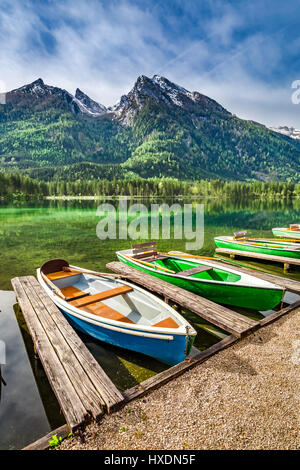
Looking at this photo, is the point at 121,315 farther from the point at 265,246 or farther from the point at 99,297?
the point at 265,246

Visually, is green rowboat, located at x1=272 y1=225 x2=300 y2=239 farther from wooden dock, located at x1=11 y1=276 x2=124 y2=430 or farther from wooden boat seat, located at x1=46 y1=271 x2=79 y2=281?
wooden dock, located at x1=11 y1=276 x2=124 y2=430

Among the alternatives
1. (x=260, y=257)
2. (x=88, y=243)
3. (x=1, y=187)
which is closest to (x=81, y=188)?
(x=1, y=187)

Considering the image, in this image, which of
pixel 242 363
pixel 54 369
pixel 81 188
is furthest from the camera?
pixel 81 188

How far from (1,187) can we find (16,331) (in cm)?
14271

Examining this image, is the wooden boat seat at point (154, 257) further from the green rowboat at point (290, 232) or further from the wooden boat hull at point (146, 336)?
the green rowboat at point (290, 232)

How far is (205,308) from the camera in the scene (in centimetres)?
1059

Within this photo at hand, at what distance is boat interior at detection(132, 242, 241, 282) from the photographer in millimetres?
13760

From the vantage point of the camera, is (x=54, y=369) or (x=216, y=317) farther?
(x=216, y=317)

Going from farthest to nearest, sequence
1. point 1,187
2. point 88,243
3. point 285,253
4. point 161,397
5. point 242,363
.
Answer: point 1,187
point 88,243
point 285,253
point 242,363
point 161,397

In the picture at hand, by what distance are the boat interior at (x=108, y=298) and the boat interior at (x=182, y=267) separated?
3.59m

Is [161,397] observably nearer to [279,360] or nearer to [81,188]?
[279,360]

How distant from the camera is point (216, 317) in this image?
9.87 meters
